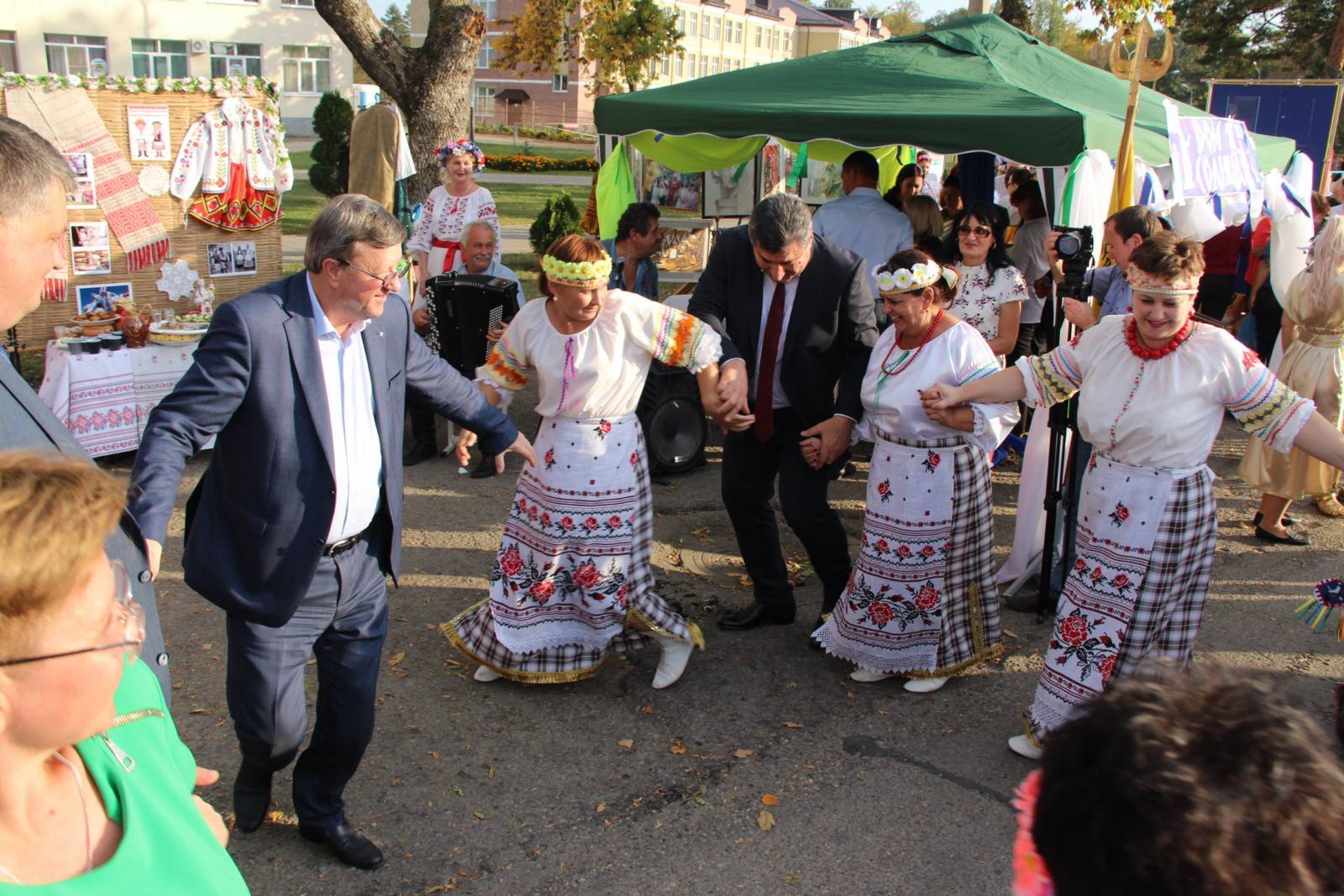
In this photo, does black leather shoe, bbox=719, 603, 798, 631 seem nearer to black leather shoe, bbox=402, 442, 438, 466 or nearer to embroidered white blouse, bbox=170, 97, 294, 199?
black leather shoe, bbox=402, 442, 438, 466

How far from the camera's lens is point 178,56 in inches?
1623

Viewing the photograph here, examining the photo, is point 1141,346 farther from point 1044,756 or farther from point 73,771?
point 73,771

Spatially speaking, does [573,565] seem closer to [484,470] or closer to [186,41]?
[484,470]

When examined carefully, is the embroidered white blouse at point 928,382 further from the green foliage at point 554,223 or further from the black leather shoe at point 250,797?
the green foliage at point 554,223

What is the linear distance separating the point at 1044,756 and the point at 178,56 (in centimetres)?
4693

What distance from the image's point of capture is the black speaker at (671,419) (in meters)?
7.02

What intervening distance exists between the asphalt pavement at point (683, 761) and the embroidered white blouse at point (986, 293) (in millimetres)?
1827

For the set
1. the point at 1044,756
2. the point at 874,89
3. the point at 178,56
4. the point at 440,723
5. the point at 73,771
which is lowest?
the point at 440,723

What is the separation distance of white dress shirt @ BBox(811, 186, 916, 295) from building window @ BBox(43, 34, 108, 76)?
3823 centimetres

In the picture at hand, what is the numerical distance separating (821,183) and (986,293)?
7045mm

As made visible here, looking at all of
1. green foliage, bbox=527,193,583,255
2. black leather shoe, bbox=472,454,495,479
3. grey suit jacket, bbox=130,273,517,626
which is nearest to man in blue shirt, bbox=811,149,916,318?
black leather shoe, bbox=472,454,495,479

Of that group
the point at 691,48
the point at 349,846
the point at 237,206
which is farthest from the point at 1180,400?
the point at 691,48

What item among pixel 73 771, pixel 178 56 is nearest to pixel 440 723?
pixel 73 771

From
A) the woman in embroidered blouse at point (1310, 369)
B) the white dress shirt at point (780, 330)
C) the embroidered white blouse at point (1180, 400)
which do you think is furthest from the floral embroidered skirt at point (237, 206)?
the woman in embroidered blouse at point (1310, 369)
